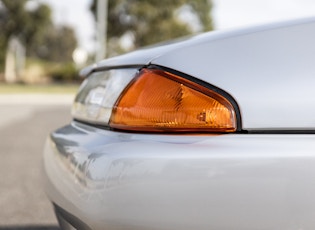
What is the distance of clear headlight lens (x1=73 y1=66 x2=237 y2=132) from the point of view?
1393mm

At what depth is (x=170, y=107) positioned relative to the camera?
4.69ft

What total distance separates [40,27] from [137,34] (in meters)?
9.30

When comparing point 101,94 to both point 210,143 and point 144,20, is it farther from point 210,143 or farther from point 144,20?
point 144,20

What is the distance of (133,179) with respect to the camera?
4.33 ft

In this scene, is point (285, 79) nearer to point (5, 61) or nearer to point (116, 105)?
point (116, 105)

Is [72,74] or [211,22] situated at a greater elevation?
[211,22]

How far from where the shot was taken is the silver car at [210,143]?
128cm

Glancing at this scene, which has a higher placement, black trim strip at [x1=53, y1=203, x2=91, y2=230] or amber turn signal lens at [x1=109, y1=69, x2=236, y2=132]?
amber turn signal lens at [x1=109, y1=69, x2=236, y2=132]

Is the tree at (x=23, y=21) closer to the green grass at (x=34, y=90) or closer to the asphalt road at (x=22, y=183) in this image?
the green grass at (x=34, y=90)

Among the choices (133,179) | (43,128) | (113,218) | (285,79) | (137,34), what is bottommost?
(43,128)

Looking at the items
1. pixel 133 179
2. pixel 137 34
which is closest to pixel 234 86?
pixel 133 179

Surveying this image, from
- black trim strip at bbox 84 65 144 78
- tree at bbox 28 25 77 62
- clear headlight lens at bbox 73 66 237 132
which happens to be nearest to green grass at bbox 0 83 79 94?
black trim strip at bbox 84 65 144 78

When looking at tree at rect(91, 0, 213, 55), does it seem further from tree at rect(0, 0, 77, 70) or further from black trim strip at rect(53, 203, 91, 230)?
black trim strip at rect(53, 203, 91, 230)

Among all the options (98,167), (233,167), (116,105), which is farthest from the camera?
(116,105)
